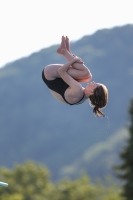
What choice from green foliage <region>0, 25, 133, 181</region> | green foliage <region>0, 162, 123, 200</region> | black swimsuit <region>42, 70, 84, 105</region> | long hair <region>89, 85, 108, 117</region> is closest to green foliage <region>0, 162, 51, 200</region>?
green foliage <region>0, 162, 123, 200</region>

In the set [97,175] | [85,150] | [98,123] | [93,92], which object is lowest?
[93,92]

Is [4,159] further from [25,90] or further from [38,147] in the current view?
[25,90]

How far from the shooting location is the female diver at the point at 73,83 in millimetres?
11531

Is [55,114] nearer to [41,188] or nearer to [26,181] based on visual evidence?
[41,188]

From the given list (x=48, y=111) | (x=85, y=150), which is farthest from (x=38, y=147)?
(x=85, y=150)

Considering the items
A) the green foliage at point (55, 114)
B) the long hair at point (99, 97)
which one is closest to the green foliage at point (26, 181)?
the long hair at point (99, 97)

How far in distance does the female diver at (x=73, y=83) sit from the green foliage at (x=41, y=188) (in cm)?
4002

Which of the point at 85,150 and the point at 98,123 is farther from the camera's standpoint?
the point at 98,123

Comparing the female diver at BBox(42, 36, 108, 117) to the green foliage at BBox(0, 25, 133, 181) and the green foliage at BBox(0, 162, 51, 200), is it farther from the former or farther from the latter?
the green foliage at BBox(0, 25, 133, 181)

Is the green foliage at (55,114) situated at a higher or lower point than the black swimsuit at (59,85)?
higher

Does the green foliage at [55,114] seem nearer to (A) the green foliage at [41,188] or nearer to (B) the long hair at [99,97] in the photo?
(A) the green foliage at [41,188]

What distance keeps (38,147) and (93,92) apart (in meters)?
172

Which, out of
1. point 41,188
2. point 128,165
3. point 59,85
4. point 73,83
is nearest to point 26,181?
point 41,188

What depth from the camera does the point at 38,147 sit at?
183m
